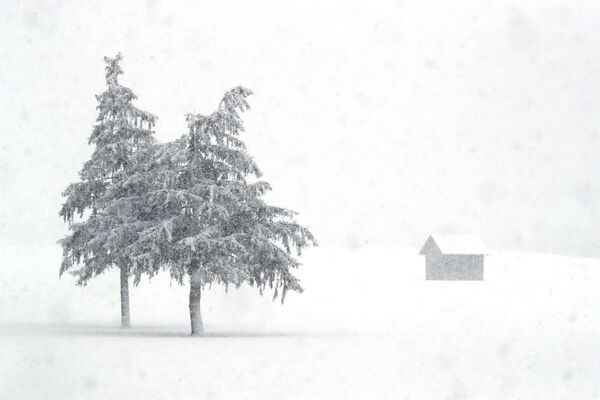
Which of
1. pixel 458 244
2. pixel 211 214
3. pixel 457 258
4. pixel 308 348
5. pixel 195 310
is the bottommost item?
pixel 308 348

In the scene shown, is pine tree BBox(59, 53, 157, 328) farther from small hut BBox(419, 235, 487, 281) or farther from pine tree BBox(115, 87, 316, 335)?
small hut BBox(419, 235, 487, 281)

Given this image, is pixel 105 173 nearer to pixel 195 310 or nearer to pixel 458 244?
pixel 195 310

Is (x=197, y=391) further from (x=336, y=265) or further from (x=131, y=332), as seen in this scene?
(x=336, y=265)

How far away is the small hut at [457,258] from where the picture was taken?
7719cm

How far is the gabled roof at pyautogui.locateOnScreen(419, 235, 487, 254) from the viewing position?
7706 cm

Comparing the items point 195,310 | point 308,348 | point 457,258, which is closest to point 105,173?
point 195,310

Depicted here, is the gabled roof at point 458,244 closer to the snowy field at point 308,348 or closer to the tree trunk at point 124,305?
the snowy field at point 308,348

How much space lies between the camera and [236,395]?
16547 millimetres

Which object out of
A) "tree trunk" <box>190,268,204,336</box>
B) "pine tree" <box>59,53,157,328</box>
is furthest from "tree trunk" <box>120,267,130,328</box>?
"tree trunk" <box>190,268,204,336</box>

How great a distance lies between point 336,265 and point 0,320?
2952 inches

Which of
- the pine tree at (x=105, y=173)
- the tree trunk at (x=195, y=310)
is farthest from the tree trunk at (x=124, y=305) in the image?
the tree trunk at (x=195, y=310)

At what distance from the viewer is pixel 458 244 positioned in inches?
3081

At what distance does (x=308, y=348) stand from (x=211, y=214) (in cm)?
542

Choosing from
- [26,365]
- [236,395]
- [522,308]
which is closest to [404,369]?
[236,395]
